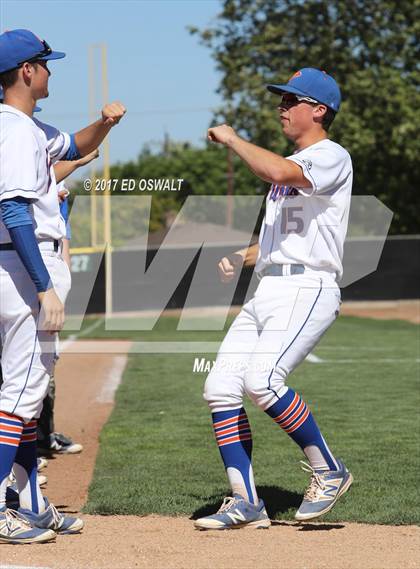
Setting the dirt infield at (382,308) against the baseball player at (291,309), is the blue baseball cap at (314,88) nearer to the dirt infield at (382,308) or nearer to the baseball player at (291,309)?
the baseball player at (291,309)

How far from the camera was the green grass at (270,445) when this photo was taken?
224 inches

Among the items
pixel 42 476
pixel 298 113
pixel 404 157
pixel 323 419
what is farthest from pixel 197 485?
pixel 404 157

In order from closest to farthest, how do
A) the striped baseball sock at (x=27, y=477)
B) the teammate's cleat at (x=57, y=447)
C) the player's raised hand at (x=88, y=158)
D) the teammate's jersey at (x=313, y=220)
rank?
the striped baseball sock at (x=27, y=477) < the teammate's jersey at (x=313, y=220) < the player's raised hand at (x=88, y=158) < the teammate's cleat at (x=57, y=447)

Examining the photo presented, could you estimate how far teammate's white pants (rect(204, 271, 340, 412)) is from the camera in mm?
A: 4961

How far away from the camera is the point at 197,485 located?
6211mm

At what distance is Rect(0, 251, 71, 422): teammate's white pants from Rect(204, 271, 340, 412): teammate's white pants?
35.8 inches

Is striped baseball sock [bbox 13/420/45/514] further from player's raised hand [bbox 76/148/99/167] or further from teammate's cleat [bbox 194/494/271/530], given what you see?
player's raised hand [bbox 76/148/99/167]

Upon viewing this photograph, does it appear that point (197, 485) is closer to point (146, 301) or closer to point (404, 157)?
point (146, 301)

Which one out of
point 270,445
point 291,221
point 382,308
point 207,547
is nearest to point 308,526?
point 207,547

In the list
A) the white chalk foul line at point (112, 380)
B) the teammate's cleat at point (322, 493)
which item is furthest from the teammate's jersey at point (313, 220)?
the white chalk foul line at point (112, 380)

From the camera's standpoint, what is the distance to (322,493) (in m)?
5.04

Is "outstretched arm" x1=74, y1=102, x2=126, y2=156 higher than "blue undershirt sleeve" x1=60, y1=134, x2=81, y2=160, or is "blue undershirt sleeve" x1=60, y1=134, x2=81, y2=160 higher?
"outstretched arm" x1=74, y1=102, x2=126, y2=156

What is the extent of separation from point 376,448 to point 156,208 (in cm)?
5929

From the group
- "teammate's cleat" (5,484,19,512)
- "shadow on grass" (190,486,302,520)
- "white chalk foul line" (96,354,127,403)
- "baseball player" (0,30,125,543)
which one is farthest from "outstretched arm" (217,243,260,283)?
"white chalk foul line" (96,354,127,403)
